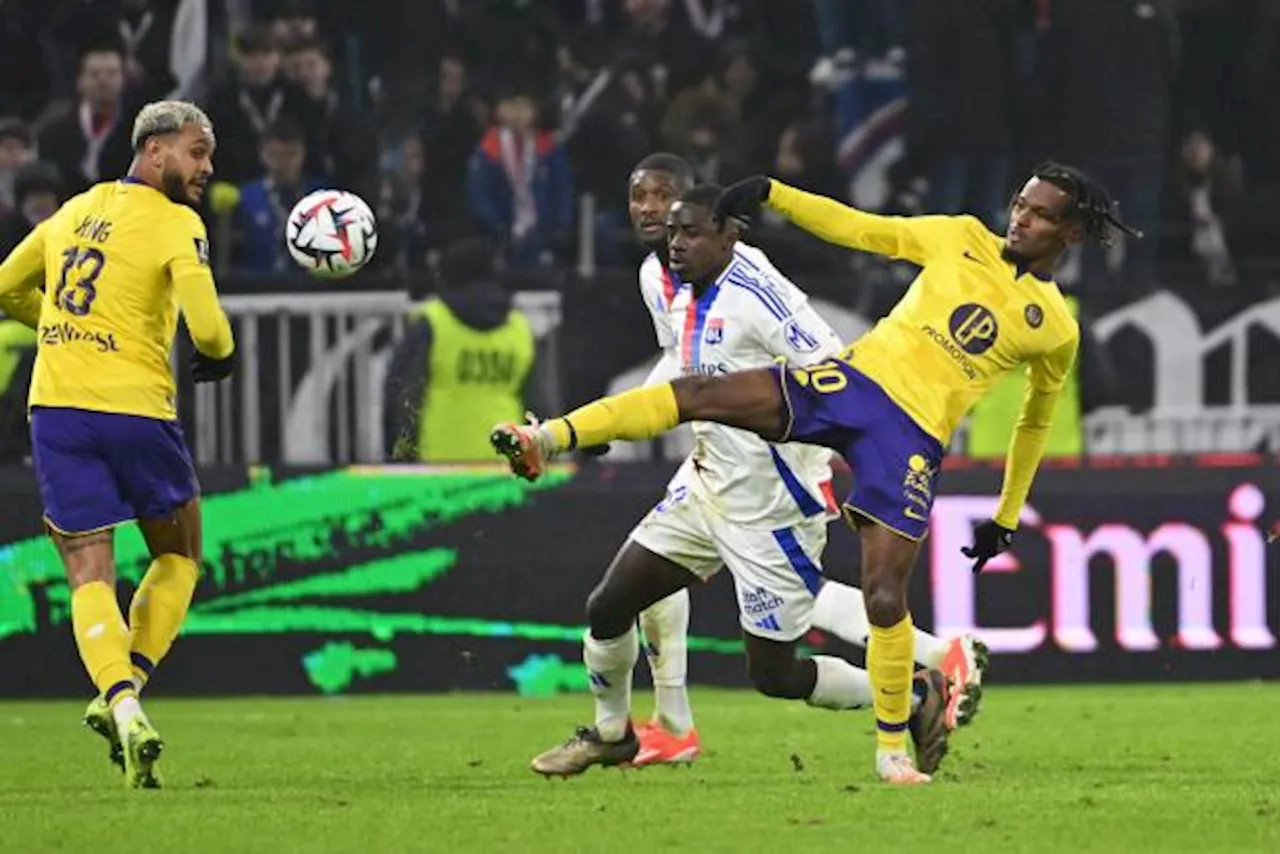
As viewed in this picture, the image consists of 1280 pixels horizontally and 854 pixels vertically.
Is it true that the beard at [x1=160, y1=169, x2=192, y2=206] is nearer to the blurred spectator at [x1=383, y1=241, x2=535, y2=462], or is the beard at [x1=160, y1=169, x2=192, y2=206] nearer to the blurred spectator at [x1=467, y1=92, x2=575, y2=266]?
the blurred spectator at [x1=383, y1=241, x2=535, y2=462]

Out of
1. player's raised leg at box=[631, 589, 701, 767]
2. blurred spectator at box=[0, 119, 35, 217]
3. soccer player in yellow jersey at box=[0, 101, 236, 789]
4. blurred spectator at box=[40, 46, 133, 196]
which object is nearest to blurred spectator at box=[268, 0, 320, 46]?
blurred spectator at box=[40, 46, 133, 196]

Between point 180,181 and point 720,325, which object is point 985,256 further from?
point 180,181

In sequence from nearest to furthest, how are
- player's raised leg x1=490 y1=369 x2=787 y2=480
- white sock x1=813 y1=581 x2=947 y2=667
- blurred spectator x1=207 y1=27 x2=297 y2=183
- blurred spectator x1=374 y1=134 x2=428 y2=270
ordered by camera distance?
player's raised leg x1=490 y1=369 x2=787 y2=480 < white sock x1=813 y1=581 x2=947 y2=667 < blurred spectator x1=374 y1=134 x2=428 y2=270 < blurred spectator x1=207 y1=27 x2=297 y2=183

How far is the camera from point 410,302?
51.2ft

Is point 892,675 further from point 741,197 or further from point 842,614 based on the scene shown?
point 842,614

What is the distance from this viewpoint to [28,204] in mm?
16281

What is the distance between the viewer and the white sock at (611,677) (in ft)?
34.2

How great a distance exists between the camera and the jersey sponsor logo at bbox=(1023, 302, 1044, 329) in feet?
31.5

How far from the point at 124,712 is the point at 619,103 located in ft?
31.4

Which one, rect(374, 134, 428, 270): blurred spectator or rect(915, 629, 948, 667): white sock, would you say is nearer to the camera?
rect(915, 629, 948, 667): white sock

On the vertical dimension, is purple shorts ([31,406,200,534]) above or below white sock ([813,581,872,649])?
above

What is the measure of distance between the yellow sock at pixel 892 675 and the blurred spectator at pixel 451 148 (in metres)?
8.43

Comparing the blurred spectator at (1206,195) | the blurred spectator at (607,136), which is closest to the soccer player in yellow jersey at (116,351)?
the blurred spectator at (607,136)

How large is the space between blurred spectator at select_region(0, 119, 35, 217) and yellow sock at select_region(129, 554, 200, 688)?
770 cm
